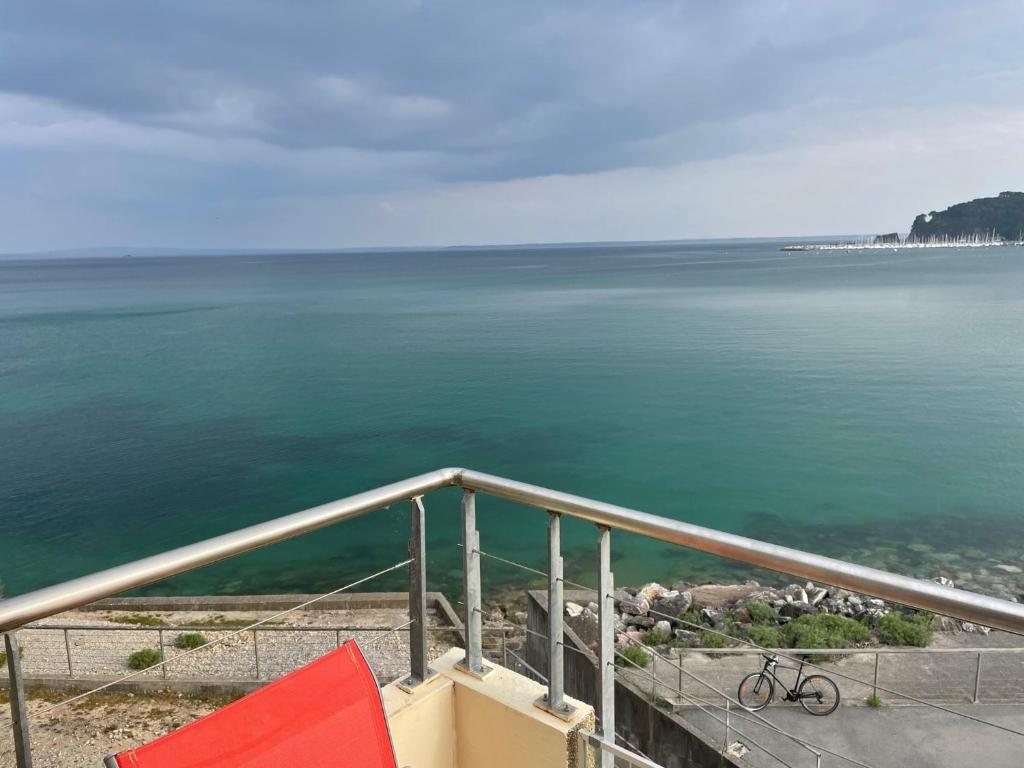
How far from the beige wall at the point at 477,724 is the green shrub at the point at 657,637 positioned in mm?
9026

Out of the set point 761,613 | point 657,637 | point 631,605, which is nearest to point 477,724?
point 657,637

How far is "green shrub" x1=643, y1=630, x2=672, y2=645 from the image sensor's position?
1139 centimetres

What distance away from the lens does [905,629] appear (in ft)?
34.7

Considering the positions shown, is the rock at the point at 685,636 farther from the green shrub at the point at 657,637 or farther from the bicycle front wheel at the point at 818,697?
the bicycle front wheel at the point at 818,697

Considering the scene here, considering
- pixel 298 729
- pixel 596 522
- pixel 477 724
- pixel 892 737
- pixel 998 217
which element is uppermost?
pixel 998 217

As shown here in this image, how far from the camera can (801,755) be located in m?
6.95

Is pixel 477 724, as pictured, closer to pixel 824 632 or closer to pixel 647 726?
pixel 647 726

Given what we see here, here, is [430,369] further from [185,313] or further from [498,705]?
[185,313]

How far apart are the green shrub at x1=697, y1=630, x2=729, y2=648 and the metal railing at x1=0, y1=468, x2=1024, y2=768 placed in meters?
7.99

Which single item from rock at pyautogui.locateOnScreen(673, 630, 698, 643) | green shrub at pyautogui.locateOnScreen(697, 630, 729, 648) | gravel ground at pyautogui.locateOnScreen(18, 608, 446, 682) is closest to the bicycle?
green shrub at pyautogui.locateOnScreen(697, 630, 729, 648)

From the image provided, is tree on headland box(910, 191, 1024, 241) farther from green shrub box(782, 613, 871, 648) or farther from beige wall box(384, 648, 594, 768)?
beige wall box(384, 648, 594, 768)

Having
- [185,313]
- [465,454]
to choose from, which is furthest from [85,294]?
[465,454]

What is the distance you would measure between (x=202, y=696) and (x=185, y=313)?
6965 cm

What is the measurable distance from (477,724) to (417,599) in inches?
20.9
